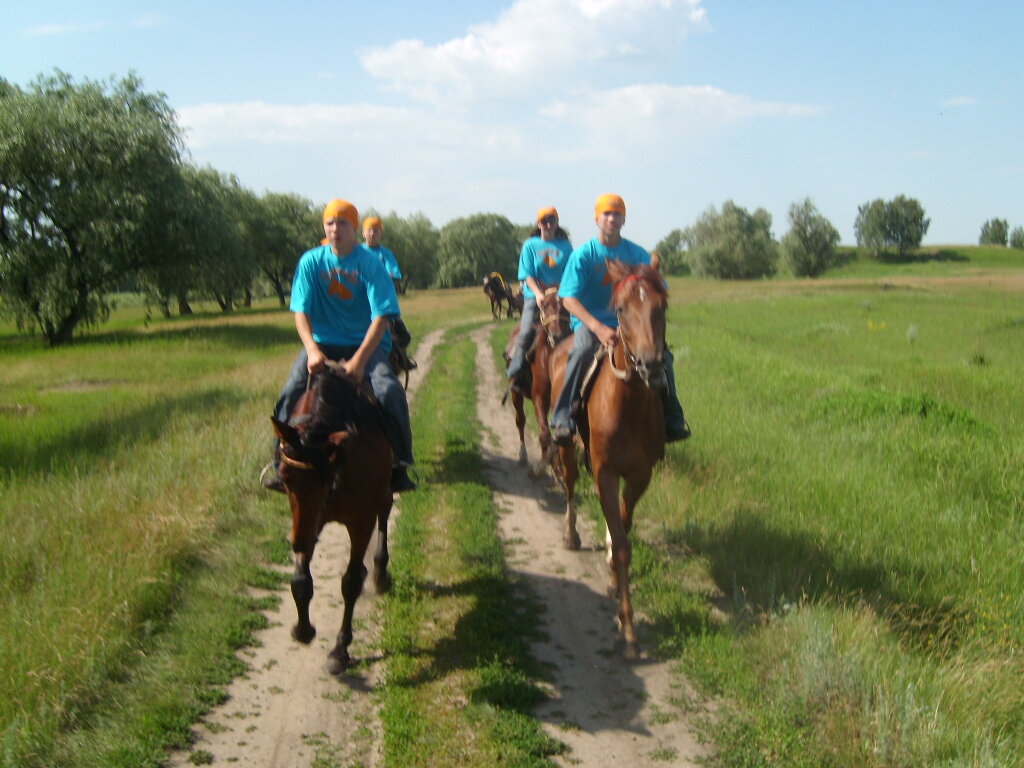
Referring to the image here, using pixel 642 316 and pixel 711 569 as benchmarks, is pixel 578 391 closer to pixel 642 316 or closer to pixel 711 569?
pixel 642 316

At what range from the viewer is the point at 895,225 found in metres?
124

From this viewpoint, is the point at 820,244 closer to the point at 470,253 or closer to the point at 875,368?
the point at 470,253

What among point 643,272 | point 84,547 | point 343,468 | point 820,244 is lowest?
point 84,547

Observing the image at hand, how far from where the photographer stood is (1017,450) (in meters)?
9.81

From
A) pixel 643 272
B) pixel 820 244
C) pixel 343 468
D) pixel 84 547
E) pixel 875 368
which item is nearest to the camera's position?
pixel 343 468

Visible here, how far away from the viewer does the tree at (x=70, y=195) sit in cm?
2736

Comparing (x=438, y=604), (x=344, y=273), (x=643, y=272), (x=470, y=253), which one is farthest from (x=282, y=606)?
(x=470, y=253)

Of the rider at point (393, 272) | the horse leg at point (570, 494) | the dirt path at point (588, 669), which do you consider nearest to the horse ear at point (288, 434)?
the dirt path at point (588, 669)

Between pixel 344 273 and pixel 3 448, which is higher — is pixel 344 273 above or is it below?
above

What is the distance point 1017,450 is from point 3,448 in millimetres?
13276

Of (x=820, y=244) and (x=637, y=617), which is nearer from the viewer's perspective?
(x=637, y=617)

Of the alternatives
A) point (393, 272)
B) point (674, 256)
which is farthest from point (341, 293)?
point (674, 256)

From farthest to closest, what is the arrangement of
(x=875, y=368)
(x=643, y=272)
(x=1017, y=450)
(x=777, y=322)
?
(x=777, y=322), (x=875, y=368), (x=1017, y=450), (x=643, y=272)

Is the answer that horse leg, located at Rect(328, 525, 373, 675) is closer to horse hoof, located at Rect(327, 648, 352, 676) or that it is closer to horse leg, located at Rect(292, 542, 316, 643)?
horse hoof, located at Rect(327, 648, 352, 676)
